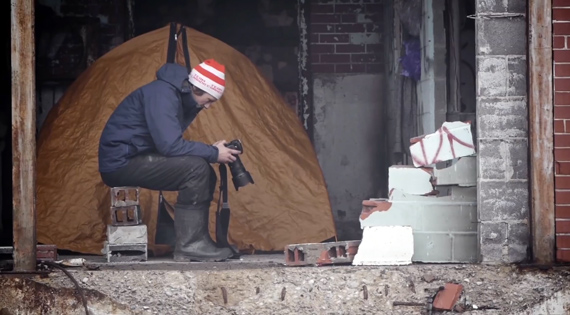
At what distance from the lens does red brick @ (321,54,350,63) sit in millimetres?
9438

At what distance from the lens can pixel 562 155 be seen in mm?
6141

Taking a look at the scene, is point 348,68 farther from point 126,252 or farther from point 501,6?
point 126,252

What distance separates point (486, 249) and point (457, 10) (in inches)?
93.9

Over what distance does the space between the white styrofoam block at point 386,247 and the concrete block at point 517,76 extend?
3.64ft

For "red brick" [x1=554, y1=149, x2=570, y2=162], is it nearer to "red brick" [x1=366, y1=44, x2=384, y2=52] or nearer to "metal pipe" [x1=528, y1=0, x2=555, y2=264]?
"metal pipe" [x1=528, y1=0, x2=555, y2=264]

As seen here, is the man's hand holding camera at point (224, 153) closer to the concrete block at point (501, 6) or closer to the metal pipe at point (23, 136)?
the metal pipe at point (23, 136)

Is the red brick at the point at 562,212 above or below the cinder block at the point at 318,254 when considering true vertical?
above

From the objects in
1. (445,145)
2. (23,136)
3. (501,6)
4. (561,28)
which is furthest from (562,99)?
(23,136)

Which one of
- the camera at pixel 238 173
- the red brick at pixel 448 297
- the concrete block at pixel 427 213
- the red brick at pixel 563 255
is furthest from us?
the camera at pixel 238 173

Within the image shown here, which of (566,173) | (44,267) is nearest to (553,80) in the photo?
(566,173)

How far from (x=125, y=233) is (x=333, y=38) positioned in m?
3.45

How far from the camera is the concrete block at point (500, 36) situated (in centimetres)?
623

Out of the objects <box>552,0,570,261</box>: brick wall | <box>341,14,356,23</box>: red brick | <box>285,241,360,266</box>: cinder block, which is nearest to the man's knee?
<box>285,241,360,266</box>: cinder block

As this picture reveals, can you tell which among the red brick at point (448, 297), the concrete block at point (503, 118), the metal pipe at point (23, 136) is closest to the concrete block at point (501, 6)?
the concrete block at point (503, 118)
